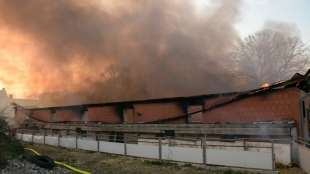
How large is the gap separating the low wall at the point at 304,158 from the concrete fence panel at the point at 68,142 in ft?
43.6

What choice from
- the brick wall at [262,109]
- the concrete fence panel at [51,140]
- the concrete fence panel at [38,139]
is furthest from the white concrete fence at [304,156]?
the concrete fence panel at [38,139]

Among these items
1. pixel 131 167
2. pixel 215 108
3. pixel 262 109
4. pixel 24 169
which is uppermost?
pixel 215 108

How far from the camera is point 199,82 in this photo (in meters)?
30.5

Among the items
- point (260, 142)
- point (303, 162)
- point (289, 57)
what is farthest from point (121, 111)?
point (289, 57)

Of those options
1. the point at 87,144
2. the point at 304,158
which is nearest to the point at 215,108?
the point at 87,144

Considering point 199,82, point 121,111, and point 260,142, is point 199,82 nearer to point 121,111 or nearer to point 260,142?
point 121,111

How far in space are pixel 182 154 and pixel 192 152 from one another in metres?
0.56

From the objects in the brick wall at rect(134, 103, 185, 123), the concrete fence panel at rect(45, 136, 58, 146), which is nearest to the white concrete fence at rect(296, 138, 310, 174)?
the brick wall at rect(134, 103, 185, 123)

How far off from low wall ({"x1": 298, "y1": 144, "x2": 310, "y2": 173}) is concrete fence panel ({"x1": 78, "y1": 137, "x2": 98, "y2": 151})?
1066cm

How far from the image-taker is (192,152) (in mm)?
13562

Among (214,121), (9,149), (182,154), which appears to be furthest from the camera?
(214,121)

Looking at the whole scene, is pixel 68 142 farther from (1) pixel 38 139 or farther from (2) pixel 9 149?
(2) pixel 9 149

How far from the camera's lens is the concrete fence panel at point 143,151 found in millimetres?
15171

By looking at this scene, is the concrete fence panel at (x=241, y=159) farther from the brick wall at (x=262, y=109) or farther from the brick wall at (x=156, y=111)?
the brick wall at (x=156, y=111)
